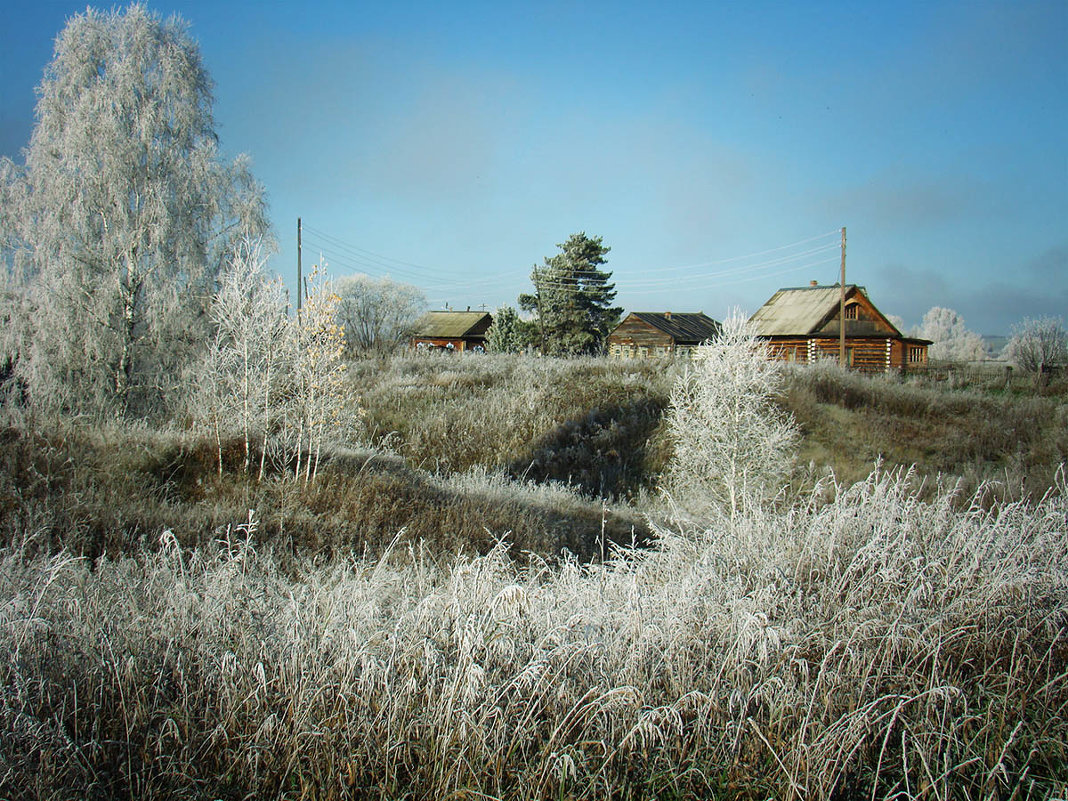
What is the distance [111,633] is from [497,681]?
6.11 ft

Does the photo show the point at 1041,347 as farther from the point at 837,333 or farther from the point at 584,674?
the point at 584,674

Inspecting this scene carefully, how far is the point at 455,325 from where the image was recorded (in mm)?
64812

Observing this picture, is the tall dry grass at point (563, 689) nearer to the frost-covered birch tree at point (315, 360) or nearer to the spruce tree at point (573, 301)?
the frost-covered birch tree at point (315, 360)

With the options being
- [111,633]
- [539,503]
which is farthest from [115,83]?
[111,633]

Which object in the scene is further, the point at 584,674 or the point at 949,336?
the point at 949,336

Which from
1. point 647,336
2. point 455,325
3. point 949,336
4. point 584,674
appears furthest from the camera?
point 949,336

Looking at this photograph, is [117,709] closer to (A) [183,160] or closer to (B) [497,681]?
(B) [497,681]

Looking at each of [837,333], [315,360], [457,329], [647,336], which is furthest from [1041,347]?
[457,329]

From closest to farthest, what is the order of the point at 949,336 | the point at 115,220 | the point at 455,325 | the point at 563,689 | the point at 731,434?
the point at 563,689
the point at 731,434
the point at 115,220
the point at 455,325
the point at 949,336

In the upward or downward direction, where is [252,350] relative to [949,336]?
downward

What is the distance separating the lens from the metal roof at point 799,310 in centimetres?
3847

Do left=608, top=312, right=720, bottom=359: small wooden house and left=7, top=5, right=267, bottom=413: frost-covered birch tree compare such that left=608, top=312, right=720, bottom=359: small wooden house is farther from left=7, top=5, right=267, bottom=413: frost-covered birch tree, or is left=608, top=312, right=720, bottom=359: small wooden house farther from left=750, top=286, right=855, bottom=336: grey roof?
left=7, top=5, right=267, bottom=413: frost-covered birch tree

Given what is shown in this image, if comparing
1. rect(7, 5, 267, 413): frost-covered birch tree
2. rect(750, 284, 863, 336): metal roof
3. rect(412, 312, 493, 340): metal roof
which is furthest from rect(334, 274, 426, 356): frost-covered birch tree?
rect(750, 284, 863, 336): metal roof

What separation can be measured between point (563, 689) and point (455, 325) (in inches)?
2501
